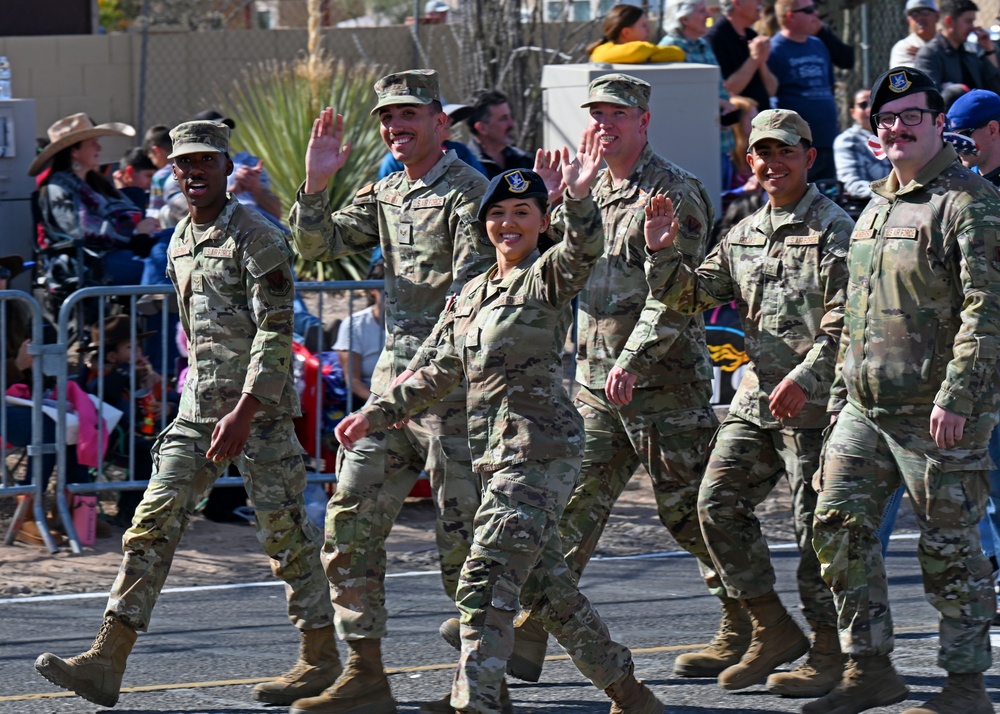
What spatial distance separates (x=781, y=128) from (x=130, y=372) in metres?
4.17

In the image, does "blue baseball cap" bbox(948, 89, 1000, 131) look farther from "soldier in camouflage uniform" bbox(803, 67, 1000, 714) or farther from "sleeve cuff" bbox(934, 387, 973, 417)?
"sleeve cuff" bbox(934, 387, 973, 417)

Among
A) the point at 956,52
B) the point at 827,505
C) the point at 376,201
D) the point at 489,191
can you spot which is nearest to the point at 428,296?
the point at 376,201

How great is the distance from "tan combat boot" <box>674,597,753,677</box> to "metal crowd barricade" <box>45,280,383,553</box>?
315 centimetres

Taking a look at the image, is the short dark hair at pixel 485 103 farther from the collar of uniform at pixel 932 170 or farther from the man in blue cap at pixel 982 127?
the collar of uniform at pixel 932 170

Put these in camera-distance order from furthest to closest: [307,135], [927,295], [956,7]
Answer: [307,135] → [956,7] → [927,295]

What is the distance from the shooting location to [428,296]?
600 cm

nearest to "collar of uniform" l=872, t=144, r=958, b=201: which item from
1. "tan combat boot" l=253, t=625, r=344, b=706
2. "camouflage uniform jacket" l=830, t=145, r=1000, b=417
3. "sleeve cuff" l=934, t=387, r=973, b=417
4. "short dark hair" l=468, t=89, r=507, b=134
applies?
"camouflage uniform jacket" l=830, t=145, r=1000, b=417

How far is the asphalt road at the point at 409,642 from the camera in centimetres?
576

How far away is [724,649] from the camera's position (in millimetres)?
6094

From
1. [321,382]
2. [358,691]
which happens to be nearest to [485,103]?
[321,382]

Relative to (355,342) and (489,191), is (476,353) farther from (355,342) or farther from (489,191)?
(355,342)

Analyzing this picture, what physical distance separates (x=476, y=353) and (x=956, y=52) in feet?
24.6

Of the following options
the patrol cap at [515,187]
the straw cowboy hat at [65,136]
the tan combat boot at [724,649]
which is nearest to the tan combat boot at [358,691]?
the tan combat boot at [724,649]

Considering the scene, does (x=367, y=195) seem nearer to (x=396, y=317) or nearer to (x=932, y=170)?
(x=396, y=317)
